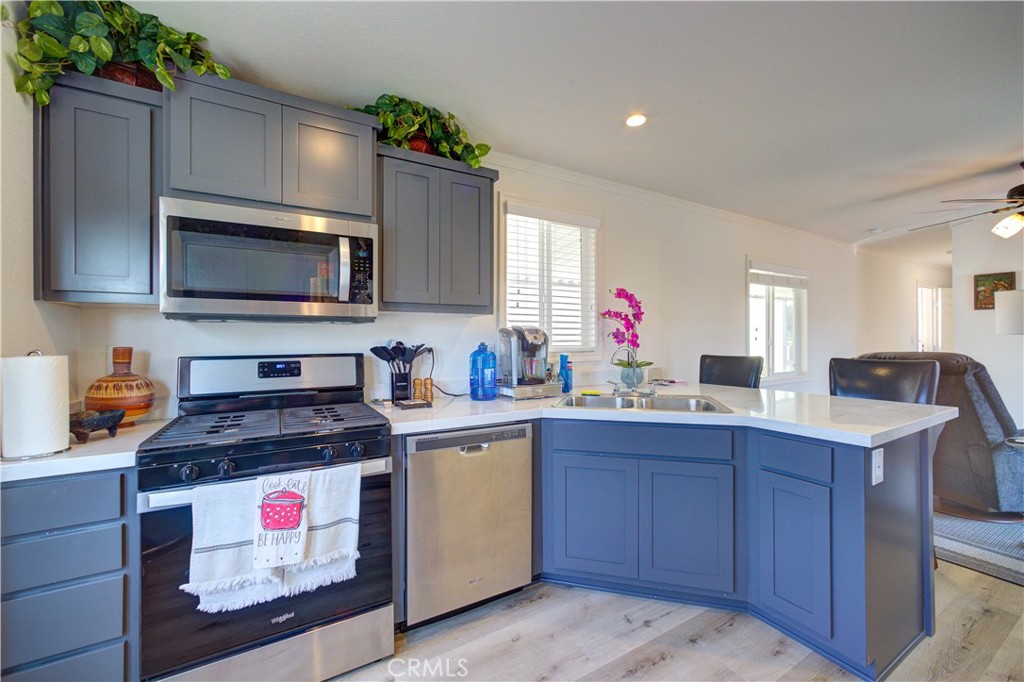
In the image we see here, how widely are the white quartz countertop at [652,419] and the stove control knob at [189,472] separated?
0.14 meters

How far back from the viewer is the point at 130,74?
162 cm

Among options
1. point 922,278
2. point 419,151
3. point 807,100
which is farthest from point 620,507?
point 922,278

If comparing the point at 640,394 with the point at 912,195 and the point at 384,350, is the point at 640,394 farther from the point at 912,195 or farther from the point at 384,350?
the point at 912,195

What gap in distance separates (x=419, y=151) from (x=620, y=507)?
2.08m

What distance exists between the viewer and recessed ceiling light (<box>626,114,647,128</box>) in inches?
91.4

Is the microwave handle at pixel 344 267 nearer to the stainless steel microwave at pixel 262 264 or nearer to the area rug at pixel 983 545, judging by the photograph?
the stainless steel microwave at pixel 262 264

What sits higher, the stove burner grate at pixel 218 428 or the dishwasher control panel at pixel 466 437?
the stove burner grate at pixel 218 428

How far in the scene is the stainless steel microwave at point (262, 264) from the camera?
63.6 inches

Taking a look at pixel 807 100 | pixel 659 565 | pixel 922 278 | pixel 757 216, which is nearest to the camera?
A: pixel 659 565

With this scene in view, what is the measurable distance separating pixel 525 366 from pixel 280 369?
1.28m

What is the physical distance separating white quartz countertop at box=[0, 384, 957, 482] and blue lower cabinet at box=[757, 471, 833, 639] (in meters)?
0.25

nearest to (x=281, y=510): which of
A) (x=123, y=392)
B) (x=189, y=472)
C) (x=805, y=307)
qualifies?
(x=189, y=472)

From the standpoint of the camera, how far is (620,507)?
2.01m

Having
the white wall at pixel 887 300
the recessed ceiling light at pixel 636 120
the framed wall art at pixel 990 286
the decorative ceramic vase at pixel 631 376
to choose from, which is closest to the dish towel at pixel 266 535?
the decorative ceramic vase at pixel 631 376
